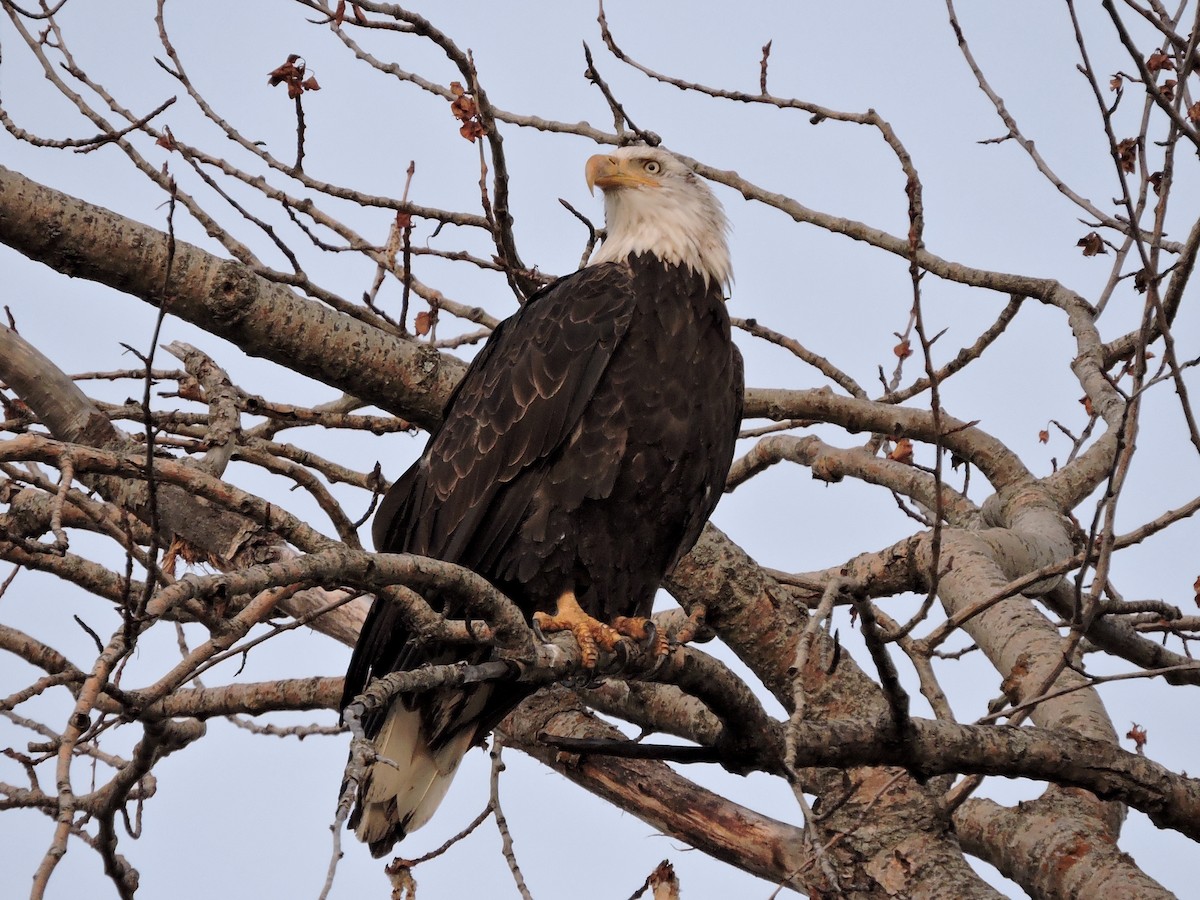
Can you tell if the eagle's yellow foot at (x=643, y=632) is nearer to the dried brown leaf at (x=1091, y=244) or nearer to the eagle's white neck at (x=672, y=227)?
the eagle's white neck at (x=672, y=227)

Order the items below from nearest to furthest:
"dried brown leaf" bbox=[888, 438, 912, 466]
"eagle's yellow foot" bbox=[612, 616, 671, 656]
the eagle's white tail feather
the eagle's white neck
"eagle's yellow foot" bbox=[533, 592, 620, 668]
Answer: "eagle's yellow foot" bbox=[612, 616, 671, 656] → "eagle's yellow foot" bbox=[533, 592, 620, 668] → the eagle's white tail feather → the eagle's white neck → "dried brown leaf" bbox=[888, 438, 912, 466]

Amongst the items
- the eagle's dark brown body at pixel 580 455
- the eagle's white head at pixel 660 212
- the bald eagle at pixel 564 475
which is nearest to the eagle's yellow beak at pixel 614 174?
the eagle's white head at pixel 660 212

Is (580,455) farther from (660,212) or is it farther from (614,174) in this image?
(614,174)

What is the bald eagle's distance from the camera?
417cm

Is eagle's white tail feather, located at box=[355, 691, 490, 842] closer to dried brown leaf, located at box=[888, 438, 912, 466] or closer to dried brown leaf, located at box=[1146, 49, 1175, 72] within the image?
dried brown leaf, located at box=[888, 438, 912, 466]

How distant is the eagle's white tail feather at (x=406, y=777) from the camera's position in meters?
4.57

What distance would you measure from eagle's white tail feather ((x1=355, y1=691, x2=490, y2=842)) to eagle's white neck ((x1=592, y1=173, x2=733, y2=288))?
5.64ft

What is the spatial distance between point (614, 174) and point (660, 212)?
0.98ft

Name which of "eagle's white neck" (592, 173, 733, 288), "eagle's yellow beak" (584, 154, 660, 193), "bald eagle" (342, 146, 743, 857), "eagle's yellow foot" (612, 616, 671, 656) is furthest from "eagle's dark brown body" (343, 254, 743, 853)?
"eagle's yellow beak" (584, 154, 660, 193)

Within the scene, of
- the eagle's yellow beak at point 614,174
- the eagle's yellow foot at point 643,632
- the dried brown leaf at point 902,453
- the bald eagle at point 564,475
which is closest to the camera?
the eagle's yellow foot at point 643,632

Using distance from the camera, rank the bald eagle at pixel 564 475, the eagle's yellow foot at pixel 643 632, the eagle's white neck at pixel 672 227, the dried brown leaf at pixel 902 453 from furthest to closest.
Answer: the dried brown leaf at pixel 902 453 → the eagle's white neck at pixel 672 227 → the bald eagle at pixel 564 475 → the eagle's yellow foot at pixel 643 632

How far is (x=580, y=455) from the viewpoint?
4.17m

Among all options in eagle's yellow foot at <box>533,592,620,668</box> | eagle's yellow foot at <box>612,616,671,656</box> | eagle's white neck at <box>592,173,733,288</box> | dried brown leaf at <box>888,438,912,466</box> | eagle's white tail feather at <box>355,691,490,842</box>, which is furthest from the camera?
dried brown leaf at <box>888,438,912,466</box>

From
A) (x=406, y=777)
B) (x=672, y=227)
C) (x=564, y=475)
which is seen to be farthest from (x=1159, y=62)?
(x=406, y=777)
